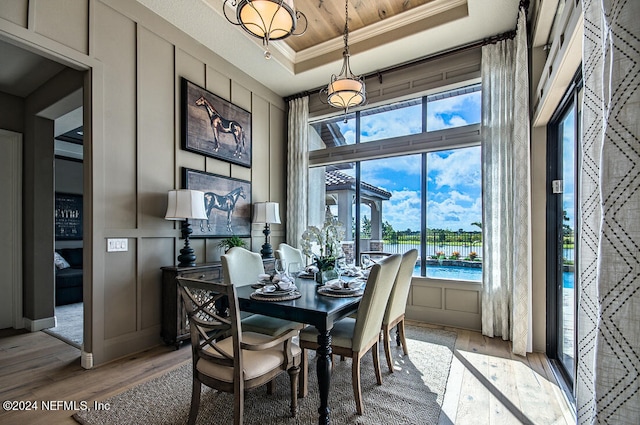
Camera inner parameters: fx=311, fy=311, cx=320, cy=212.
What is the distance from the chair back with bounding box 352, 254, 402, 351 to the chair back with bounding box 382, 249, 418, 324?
405 millimetres

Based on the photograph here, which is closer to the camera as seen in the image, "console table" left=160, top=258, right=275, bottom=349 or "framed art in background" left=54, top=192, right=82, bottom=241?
"console table" left=160, top=258, right=275, bottom=349

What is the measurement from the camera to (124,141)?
2.98 m

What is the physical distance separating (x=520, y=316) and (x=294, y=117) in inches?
160

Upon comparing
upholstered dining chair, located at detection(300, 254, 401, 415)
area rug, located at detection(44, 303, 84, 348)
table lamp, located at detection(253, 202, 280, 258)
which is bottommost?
area rug, located at detection(44, 303, 84, 348)

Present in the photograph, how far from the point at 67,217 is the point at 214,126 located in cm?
451

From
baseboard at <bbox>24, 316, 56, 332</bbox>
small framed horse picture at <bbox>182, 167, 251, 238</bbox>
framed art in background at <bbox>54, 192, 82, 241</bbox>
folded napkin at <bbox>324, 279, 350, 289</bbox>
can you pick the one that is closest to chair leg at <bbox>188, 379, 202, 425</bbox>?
folded napkin at <bbox>324, 279, 350, 289</bbox>

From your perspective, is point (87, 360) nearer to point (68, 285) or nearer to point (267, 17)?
point (267, 17)

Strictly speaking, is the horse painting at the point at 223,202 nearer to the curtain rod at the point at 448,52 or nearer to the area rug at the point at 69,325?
the area rug at the point at 69,325

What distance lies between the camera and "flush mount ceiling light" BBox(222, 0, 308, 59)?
1994 mm

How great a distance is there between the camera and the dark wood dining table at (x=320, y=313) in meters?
1.81

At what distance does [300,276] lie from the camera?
290cm

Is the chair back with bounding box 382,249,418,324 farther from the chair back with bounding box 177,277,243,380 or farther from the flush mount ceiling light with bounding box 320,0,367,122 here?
the flush mount ceiling light with bounding box 320,0,367,122

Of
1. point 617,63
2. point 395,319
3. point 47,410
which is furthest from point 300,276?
point 617,63

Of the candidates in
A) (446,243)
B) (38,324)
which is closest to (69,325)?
(38,324)
